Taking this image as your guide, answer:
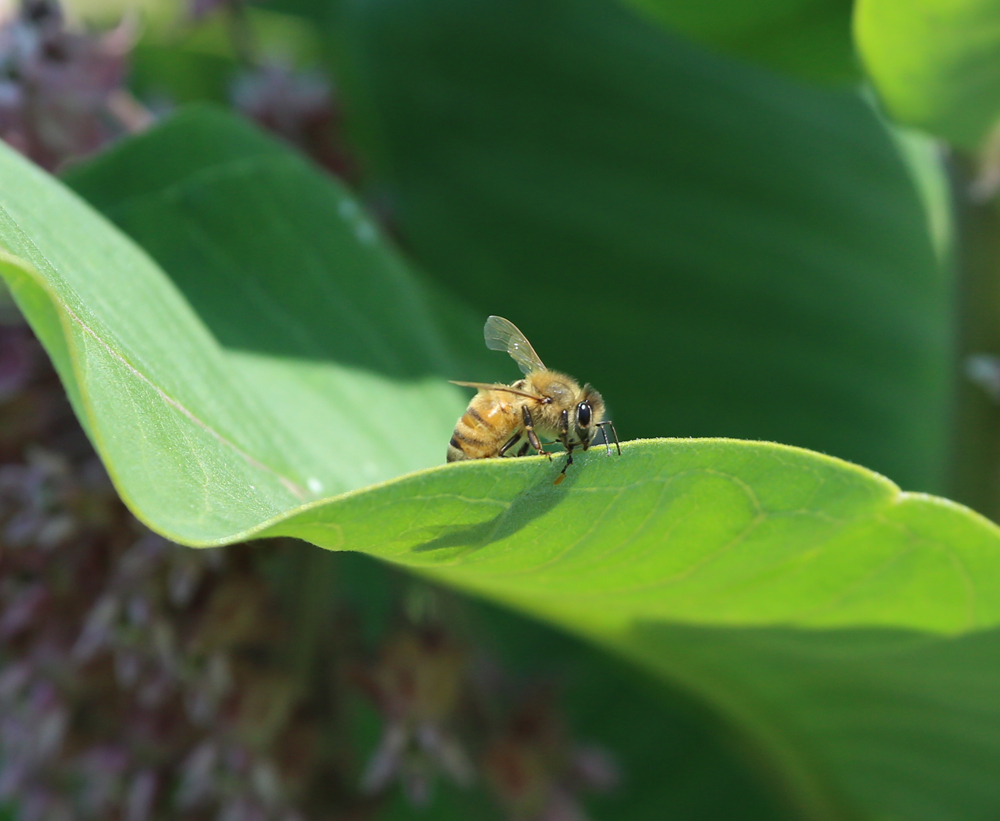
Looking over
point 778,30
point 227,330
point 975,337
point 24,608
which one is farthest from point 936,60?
point 24,608

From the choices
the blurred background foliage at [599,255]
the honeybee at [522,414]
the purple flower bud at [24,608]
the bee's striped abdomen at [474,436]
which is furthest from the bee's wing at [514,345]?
the purple flower bud at [24,608]

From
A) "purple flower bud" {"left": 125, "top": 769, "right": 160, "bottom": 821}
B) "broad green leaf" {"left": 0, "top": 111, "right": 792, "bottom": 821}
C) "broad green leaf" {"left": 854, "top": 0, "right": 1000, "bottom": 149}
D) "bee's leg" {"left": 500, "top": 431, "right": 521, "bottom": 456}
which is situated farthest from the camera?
"purple flower bud" {"left": 125, "top": 769, "right": 160, "bottom": 821}

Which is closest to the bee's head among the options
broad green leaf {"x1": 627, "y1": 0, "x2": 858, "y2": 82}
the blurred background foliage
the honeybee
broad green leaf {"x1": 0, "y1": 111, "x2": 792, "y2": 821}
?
the honeybee

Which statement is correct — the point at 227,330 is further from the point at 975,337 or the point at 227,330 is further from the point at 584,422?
the point at 975,337

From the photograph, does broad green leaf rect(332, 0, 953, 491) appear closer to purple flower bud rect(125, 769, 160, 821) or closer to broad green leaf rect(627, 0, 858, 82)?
broad green leaf rect(627, 0, 858, 82)

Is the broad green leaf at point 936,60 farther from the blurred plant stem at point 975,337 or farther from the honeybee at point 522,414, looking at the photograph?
the honeybee at point 522,414

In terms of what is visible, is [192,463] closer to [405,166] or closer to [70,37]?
[70,37]

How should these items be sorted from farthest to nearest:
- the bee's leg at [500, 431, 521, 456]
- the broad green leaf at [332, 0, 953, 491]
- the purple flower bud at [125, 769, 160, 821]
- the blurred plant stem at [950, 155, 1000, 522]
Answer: the broad green leaf at [332, 0, 953, 491]
the blurred plant stem at [950, 155, 1000, 522]
the purple flower bud at [125, 769, 160, 821]
the bee's leg at [500, 431, 521, 456]
